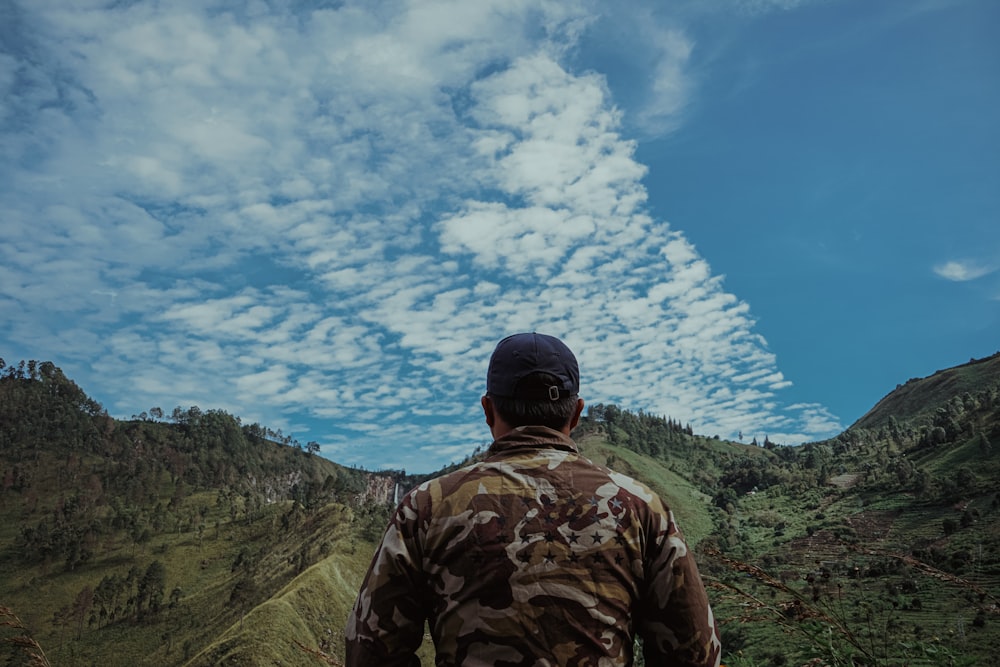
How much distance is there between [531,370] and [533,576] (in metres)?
0.71

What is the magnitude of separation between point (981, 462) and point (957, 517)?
49.4 feet

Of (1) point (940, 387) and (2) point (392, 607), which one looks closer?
(2) point (392, 607)

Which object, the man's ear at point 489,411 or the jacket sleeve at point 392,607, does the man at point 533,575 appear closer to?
the jacket sleeve at point 392,607

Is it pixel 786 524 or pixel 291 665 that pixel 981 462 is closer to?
pixel 786 524

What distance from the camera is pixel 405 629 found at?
2033 mm

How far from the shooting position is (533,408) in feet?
7.55

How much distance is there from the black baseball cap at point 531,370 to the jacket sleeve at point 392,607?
21.9 inches

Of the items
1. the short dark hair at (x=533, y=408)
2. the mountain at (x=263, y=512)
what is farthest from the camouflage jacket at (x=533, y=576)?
the mountain at (x=263, y=512)

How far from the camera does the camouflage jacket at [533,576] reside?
1.91m

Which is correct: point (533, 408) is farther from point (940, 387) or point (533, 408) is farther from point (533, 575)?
point (940, 387)

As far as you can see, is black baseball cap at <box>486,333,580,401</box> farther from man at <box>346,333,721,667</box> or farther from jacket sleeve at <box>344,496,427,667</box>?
jacket sleeve at <box>344,496,427,667</box>

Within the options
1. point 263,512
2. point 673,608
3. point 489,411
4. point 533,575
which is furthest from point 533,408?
point 263,512

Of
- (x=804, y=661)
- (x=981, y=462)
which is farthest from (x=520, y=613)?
Answer: (x=981, y=462)

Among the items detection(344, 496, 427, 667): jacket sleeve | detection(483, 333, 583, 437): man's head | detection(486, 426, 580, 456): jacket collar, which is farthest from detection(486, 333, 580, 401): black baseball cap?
detection(344, 496, 427, 667): jacket sleeve
